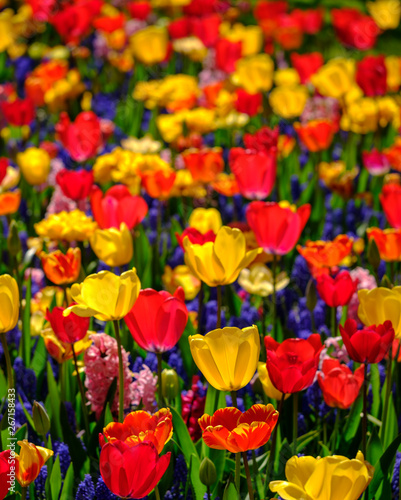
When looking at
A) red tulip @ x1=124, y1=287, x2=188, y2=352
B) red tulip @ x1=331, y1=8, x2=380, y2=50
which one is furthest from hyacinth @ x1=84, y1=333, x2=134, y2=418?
red tulip @ x1=331, y1=8, x2=380, y2=50

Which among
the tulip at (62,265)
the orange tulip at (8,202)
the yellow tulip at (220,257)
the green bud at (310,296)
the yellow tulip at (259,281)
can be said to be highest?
the yellow tulip at (220,257)

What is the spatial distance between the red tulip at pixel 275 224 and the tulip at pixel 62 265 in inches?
21.7

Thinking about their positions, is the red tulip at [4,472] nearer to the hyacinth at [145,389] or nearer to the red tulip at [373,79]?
the hyacinth at [145,389]

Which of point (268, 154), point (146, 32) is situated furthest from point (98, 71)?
point (268, 154)

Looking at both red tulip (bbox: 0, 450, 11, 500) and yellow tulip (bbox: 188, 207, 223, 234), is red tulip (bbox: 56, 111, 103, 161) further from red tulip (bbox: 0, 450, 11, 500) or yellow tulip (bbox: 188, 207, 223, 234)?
red tulip (bbox: 0, 450, 11, 500)

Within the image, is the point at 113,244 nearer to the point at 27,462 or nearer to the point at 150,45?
the point at 27,462

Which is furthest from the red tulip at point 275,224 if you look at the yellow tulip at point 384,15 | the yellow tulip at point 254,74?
the yellow tulip at point 384,15

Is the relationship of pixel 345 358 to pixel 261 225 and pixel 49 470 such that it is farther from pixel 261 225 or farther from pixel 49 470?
pixel 49 470

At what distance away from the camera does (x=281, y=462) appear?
6.32 ft

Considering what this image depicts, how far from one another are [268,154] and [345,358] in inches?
37.3

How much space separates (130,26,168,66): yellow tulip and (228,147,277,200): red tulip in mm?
2448

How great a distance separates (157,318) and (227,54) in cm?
353

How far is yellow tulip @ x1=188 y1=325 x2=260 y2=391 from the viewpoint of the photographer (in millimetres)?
1575

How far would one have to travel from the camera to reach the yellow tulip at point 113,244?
7.32 feet
